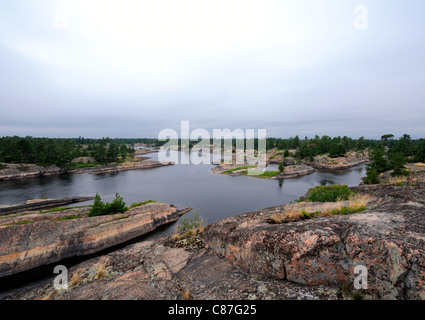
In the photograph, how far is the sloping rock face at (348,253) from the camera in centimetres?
430

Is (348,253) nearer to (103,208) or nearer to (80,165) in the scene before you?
(103,208)

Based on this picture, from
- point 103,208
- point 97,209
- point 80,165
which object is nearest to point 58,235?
point 97,209

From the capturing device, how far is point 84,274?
10.6 meters

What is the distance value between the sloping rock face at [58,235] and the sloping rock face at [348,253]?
49.8ft

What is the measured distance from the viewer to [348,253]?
16.9ft

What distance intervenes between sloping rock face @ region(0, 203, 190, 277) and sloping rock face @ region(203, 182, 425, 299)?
49.8 ft

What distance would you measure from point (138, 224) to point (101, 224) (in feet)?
11.9

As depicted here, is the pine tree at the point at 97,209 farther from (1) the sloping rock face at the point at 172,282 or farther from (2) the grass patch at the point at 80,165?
(2) the grass patch at the point at 80,165

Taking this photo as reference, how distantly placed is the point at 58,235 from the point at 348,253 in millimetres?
21032

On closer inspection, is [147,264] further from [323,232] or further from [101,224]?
[101,224]

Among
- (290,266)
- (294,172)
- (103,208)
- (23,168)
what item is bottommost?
(294,172)

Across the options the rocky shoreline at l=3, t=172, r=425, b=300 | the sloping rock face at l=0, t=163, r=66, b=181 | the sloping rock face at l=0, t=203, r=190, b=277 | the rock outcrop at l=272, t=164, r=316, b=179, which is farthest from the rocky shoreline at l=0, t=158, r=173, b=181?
the rocky shoreline at l=3, t=172, r=425, b=300

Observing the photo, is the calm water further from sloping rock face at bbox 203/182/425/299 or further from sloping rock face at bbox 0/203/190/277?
sloping rock face at bbox 203/182/425/299
